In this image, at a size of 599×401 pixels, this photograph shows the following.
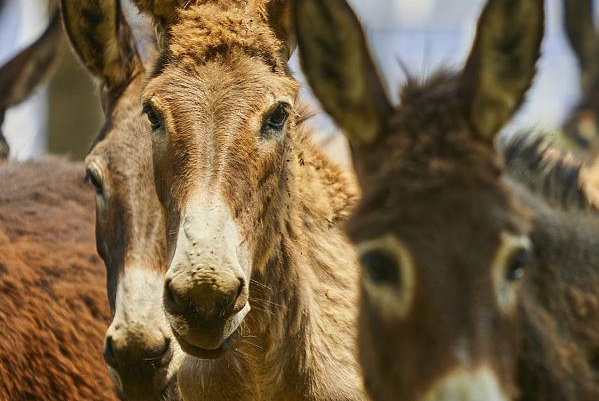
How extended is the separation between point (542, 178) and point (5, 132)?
469cm

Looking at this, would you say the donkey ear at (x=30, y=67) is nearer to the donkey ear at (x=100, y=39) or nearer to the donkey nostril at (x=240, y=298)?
the donkey ear at (x=100, y=39)

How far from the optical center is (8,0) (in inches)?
337

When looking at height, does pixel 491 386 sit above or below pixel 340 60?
below

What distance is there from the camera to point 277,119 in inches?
162

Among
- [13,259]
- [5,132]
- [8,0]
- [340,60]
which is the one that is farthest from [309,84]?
[8,0]

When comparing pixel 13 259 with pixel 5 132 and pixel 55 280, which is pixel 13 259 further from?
pixel 5 132

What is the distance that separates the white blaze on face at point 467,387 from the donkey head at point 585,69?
247 inches

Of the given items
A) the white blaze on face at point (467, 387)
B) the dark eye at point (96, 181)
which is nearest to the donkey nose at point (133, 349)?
the dark eye at point (96, 181)

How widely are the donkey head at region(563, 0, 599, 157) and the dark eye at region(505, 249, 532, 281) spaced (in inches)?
232

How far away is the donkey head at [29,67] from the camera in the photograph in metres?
6.60

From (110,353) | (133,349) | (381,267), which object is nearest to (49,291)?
(110,353)

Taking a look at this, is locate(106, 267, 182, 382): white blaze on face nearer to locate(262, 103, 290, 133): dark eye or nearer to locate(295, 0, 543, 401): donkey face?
locate(262, 103, 290, 133): dark eye

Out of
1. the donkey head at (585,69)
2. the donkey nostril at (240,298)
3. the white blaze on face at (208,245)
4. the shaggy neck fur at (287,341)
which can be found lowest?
the donkey head at (585,69)

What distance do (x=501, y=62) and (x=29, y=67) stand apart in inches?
168
